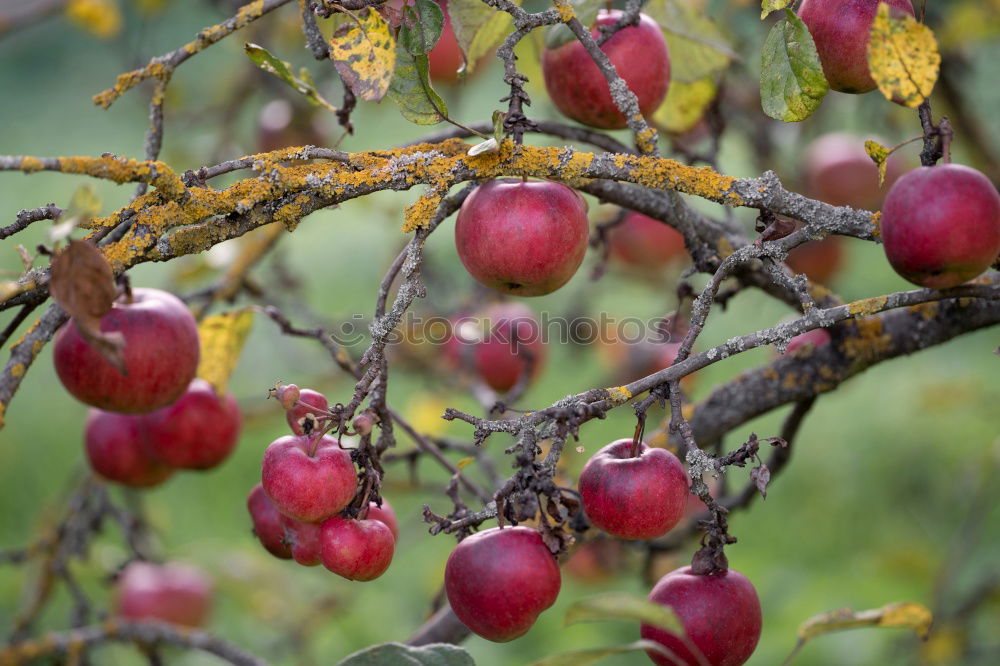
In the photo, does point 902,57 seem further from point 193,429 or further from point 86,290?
point 193,429

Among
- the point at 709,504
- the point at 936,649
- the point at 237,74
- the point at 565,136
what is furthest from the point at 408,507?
the point at 709,504

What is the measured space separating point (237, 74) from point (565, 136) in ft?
4.64

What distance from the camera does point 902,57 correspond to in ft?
1.98

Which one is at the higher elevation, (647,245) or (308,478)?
(647,245)

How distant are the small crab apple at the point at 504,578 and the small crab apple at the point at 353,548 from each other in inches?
2.1

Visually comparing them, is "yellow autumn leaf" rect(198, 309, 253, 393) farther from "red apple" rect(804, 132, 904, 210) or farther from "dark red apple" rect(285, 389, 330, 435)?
"red apple" rect(804, 132, 904, 210)

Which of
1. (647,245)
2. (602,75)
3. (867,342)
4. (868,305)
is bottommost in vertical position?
(868,305)

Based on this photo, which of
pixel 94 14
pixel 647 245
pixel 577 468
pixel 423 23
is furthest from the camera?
pixel 647 245

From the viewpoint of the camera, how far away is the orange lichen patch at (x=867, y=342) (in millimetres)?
898

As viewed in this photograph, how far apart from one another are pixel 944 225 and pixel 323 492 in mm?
425

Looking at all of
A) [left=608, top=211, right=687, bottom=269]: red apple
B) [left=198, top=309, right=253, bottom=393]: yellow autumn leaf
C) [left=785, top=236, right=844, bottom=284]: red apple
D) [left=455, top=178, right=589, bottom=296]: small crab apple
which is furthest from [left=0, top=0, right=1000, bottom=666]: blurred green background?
[left=455, top=178, right=589, bottom=296]: small crab apple

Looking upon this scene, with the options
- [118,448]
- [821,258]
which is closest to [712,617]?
[118,448]

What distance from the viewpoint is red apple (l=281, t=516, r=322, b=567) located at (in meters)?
0.70

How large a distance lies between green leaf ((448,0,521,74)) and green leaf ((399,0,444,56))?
2.4 inches
